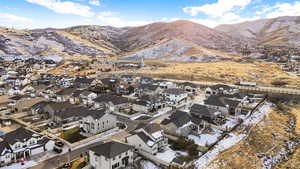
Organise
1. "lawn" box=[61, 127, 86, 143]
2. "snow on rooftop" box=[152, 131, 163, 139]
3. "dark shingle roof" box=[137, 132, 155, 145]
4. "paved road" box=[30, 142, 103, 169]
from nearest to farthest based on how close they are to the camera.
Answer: "paved road" box=[30, 142, 103, 169]
"dark shingle roof" box=[137, 132, 155, 145]
"snow on rooftop" box=[152, 131, 163, 139]
"lawn" box=[61, 127, 86, 143]

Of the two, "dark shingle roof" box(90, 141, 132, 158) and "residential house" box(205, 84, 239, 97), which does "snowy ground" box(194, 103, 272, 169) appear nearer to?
"dark shingle roof" box(90, 141, 132, 158)

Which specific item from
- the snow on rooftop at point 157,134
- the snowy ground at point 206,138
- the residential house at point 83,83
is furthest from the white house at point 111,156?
the residential house at point 83,83

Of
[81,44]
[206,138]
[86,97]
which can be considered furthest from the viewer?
[81,44]

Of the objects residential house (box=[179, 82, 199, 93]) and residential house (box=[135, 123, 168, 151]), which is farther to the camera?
residential house (box=[179, 82, 199, 93])

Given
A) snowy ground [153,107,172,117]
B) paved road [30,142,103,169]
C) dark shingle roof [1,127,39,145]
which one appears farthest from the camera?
snowy ground [153,107,172,117]

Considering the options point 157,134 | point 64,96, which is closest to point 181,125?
point 157,134

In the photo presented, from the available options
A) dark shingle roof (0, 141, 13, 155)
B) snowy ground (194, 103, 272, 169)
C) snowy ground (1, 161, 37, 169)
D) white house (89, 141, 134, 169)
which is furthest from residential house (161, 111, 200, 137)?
dark shingle roof (0, 141, 13, 155)

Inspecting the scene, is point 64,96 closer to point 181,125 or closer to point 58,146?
point 58,146
